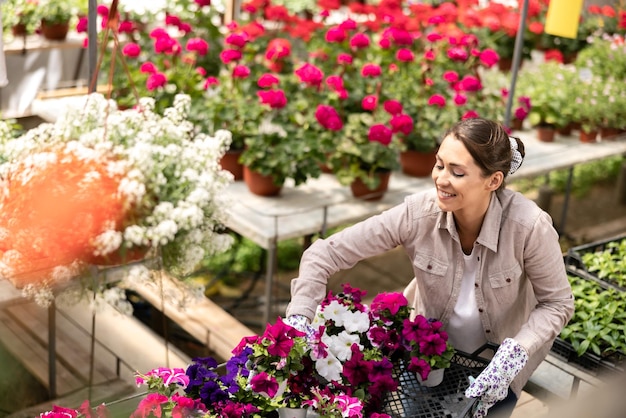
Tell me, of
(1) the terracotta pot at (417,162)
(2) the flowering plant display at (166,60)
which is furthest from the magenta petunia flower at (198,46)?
(1) the terracotta pot at (417,162)

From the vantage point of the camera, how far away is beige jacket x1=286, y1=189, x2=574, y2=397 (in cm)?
199

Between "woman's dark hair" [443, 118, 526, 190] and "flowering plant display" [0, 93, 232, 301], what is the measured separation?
563mm

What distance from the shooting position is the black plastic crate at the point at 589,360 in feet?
7.67

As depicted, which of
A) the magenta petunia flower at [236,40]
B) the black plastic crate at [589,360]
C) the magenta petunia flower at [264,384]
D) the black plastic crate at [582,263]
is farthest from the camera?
the magenta petunia flower at [236,40]

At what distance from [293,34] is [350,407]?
3.23 m

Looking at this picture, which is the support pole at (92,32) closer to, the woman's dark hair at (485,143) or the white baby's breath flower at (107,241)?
the white baby's breath flower at (107,241)

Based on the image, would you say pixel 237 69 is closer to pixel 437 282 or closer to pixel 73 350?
pixel 73 350

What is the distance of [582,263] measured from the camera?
276 centimetres

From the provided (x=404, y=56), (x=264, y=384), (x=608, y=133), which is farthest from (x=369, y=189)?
(x=264, y=384)

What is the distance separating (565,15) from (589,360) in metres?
1.49

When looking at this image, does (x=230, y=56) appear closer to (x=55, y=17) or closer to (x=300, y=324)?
(x=55, y=17)

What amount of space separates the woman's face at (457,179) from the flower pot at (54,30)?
11.0 feet

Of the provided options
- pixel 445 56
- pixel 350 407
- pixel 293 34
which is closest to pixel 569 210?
pixel 445 56

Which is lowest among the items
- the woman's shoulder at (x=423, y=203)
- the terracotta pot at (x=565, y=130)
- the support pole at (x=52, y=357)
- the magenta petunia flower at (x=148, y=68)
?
the support pole at (x=52, y=357)
